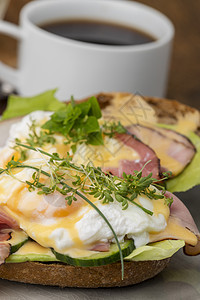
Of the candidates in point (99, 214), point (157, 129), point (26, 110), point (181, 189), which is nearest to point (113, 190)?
point (99, 214)

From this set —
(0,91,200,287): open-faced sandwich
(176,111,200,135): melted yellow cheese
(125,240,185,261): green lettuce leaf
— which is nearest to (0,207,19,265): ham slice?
(0,91,200,287): open-faced sandwich

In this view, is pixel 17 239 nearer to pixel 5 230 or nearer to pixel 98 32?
pixel 5 230

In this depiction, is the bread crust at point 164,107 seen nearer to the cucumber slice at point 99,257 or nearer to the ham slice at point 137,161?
the ham slice at point 137,161

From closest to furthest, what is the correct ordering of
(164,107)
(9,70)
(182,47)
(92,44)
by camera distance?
1. (164,107)
2. (92,44)
3. (9,70)
4. (182,47)

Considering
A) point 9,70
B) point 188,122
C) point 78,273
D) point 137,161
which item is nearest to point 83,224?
point 78,273

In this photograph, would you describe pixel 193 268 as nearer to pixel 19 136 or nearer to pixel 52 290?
pixel 52 290

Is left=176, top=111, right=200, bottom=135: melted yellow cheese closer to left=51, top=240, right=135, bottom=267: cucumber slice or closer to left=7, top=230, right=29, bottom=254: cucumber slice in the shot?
left=51, top=240, right=135, bottom=267: cucumber slice
